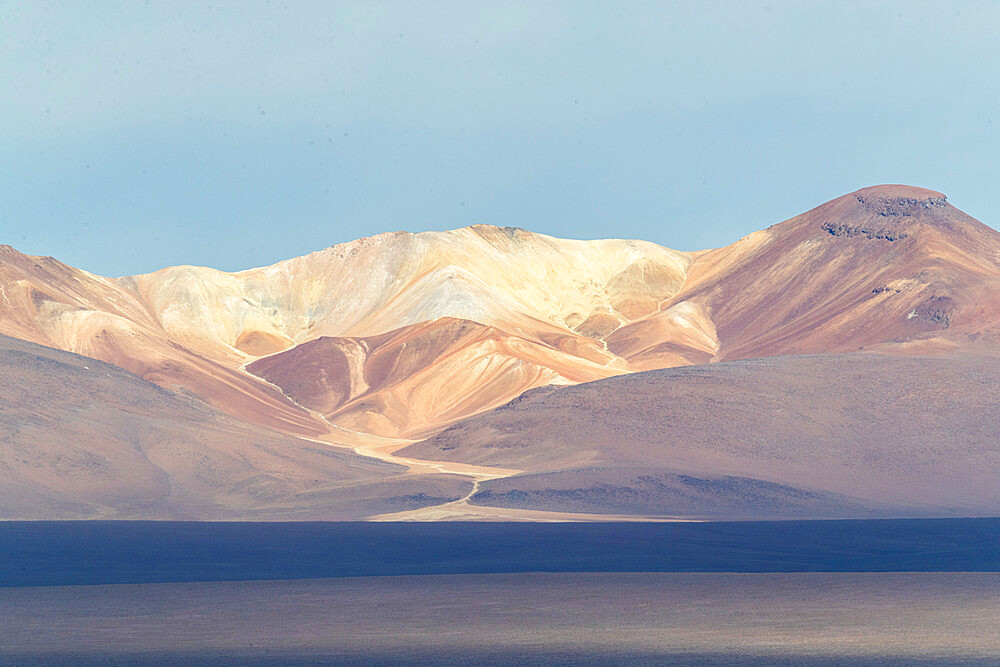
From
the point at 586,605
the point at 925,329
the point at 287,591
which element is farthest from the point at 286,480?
Answer: the point at 925,329

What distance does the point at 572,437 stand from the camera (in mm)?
122500

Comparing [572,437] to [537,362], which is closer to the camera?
[572,437]

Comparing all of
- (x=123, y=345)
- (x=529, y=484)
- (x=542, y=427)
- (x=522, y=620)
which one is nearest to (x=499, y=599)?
(x=522, y=620)

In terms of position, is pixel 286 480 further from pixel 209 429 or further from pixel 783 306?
pixel 783 306

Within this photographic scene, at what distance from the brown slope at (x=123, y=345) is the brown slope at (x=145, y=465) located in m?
33.8

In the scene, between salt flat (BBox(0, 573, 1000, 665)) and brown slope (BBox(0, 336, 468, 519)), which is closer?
salt flat (BBox(0, 573, 1000, 665))

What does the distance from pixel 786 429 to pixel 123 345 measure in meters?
93.2

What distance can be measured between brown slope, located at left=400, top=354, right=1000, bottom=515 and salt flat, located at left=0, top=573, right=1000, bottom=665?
52716 millimetres

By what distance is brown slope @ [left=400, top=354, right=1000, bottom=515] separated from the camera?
112312mm

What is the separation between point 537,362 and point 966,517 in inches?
3189

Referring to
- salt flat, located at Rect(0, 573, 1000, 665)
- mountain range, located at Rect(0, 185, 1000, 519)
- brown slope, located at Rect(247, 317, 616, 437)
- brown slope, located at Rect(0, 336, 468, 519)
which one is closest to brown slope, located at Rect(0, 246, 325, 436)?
mountain range, located at Rect(0, 185, 1000, 519)

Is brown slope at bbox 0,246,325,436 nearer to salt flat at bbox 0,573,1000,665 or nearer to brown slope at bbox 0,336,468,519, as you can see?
brown slope at bbox 0,336,468,519

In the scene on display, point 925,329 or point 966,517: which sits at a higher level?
point 925,329

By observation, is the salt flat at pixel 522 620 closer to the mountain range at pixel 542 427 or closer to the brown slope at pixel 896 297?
the mountain range at pixel 542 427
